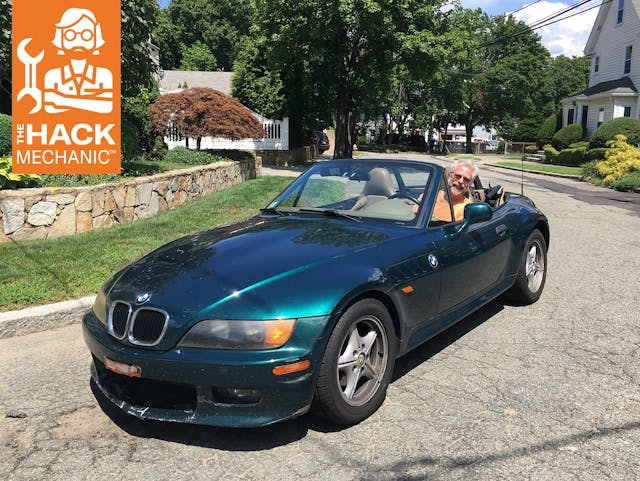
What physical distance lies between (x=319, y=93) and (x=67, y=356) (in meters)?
23.6

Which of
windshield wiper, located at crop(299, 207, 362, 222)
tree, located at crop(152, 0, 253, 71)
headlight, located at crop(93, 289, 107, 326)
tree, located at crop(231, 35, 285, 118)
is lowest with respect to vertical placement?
headlight, located at crop(93, 289, 107, 326)

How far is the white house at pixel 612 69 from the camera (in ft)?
109

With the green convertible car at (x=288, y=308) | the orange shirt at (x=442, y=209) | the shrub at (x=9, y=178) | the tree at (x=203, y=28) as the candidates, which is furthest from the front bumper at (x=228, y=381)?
the tree at (x=203, y=28)

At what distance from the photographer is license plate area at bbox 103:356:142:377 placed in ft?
9.52

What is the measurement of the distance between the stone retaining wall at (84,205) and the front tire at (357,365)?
6.07 meters

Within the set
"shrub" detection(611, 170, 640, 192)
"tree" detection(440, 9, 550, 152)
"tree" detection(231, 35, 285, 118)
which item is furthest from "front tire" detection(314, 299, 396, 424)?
"tree" detection(440, 9, 550, 152)

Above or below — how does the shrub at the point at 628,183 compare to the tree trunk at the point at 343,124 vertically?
below

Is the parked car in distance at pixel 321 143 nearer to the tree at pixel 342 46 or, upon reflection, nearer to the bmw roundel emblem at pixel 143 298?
the tree at pixel 342 46

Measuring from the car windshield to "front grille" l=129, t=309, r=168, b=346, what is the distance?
1.71m

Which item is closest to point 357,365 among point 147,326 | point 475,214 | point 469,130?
point 147,326

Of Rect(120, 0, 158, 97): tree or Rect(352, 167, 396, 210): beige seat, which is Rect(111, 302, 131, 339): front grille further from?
Rect(120, 0, 158, 97): tree

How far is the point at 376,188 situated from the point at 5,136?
280 inches

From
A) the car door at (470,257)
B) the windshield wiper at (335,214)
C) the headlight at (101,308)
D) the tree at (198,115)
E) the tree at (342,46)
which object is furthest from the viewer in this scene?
the tree at (342,46)

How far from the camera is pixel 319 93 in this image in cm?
2650
